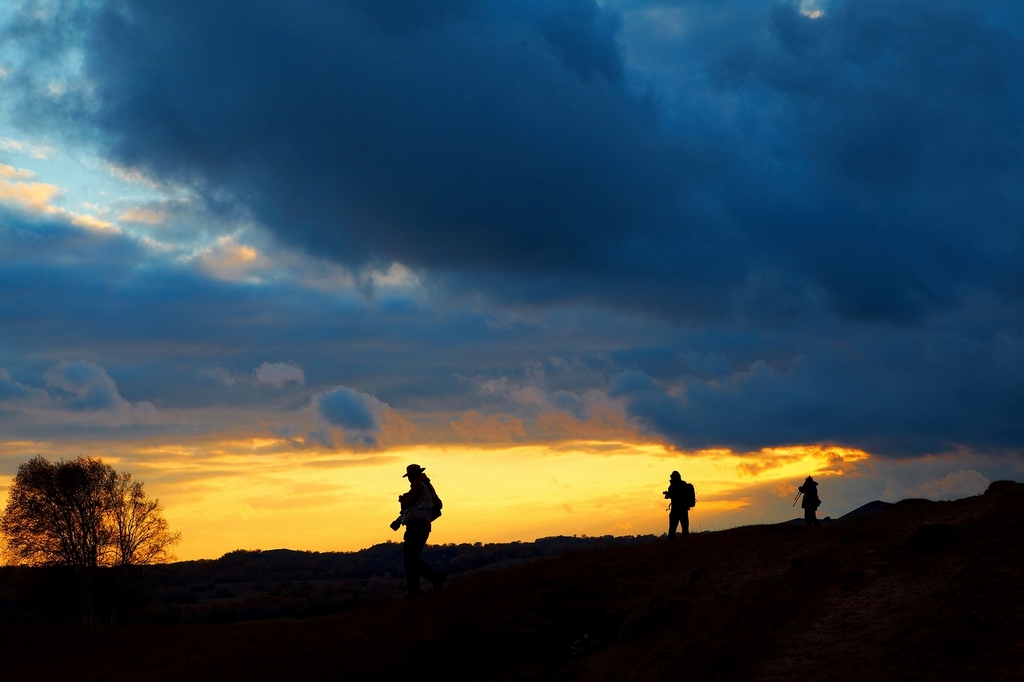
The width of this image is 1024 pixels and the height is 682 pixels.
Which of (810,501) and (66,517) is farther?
(66,517)

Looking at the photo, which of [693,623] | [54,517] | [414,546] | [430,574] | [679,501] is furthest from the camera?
[54,517]

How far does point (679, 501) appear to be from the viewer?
3041cm

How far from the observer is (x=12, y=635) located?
82.0 ft

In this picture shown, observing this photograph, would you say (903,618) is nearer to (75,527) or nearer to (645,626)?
(645,626)

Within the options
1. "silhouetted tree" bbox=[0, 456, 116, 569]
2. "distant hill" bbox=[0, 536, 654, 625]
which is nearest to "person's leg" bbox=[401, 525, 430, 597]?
"distant hill" bbox=[0, 536, 654, 625]

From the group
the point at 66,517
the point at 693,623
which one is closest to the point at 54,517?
the point at 66,517

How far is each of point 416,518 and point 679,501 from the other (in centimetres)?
1296

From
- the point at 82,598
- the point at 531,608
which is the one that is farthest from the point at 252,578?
the point at 531,608

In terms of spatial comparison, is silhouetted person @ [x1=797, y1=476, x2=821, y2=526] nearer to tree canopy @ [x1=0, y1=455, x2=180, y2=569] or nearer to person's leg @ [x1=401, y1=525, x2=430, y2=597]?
person's leg @ [x1=401, y1=525, x2=430, y2=597]

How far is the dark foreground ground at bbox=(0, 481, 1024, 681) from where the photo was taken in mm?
12445

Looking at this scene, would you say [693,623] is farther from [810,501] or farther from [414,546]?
[810,501]

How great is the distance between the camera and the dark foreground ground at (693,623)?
1245cm

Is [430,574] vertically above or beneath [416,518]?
beneath

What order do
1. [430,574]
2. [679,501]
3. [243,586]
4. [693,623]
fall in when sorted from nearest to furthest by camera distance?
[693,623] → [430,574] → [679,501] → [243,586]
